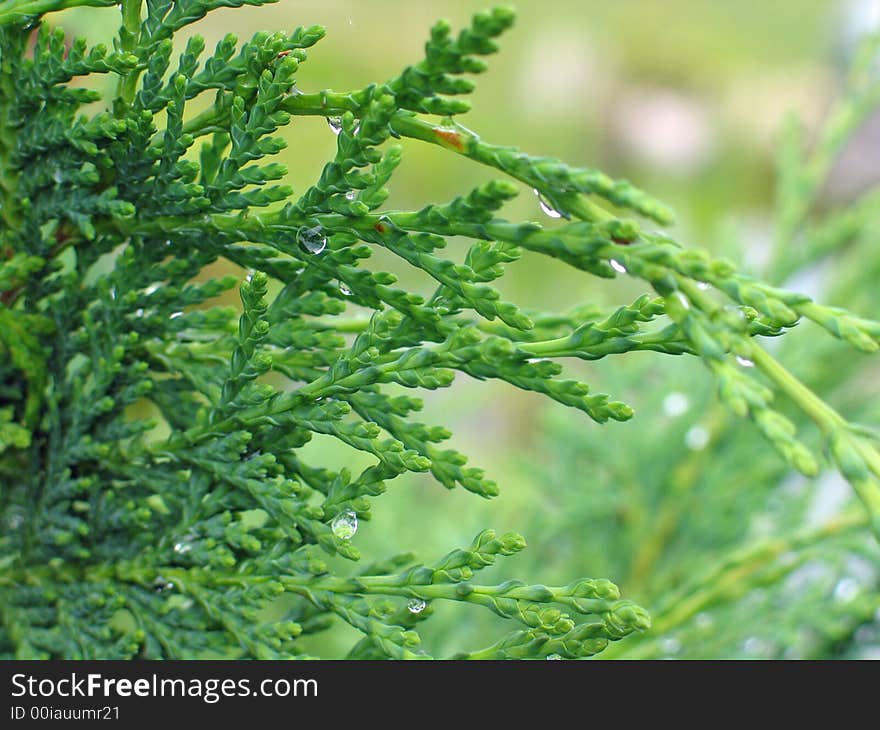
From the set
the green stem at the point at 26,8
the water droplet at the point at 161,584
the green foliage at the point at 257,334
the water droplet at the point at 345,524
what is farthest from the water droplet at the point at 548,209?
the water droplet at the point at 161,584

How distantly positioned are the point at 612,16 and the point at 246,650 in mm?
10302

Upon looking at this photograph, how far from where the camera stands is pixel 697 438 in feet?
6.70

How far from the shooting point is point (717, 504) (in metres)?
1.99

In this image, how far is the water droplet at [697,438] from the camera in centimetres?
202

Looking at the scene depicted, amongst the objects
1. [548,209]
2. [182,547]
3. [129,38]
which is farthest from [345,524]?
[129,38]

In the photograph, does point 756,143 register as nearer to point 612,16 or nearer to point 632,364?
point 612,16

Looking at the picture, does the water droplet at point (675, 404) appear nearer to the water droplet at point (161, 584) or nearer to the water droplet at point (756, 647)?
the water droplet at point (756, 647)

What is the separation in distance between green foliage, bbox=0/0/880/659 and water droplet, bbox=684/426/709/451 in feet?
3.32

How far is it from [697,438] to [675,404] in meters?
0.10

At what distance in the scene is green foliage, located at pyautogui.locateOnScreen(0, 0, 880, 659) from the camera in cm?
84

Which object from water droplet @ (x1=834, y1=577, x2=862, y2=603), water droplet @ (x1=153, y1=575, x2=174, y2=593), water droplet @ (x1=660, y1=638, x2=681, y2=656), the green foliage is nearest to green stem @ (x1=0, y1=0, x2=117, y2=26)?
the green foliage

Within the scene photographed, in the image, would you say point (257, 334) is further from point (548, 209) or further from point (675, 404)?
point (675, 404)

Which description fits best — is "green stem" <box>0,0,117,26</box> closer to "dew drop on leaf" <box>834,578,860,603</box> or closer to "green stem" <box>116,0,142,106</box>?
"green stem" <box>116,0,142,106</box>
